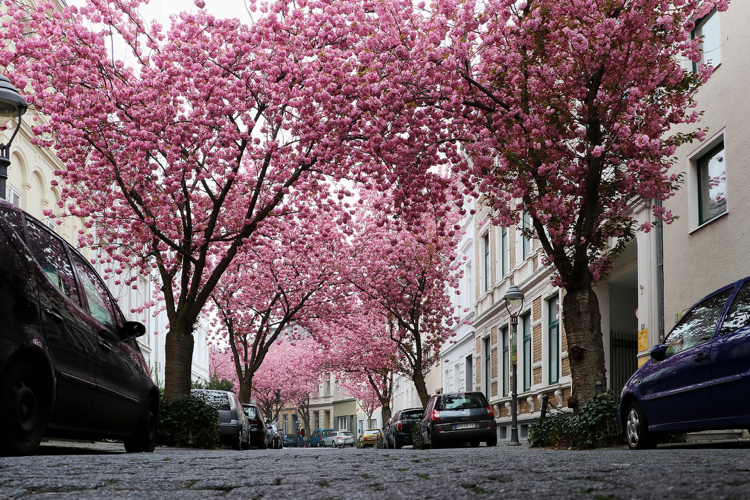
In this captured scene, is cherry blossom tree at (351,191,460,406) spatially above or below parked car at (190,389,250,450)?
above

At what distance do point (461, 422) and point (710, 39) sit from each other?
34.3 feet

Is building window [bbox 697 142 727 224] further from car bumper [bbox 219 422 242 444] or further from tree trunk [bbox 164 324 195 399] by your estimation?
car bumper [bbox 219 422 242 444]

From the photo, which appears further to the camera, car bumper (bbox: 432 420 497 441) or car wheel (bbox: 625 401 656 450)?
car bumper (bbox: 432 420 497 441)

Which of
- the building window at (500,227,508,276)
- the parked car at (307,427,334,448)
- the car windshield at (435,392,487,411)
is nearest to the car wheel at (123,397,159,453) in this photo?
the car windshield at (435,392,487,411)

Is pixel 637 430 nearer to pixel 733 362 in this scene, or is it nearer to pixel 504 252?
pixel 733 362

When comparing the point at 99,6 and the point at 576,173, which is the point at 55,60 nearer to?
the point at 99,6

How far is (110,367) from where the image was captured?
27.9 feet

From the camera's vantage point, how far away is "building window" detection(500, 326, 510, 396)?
1222 inches

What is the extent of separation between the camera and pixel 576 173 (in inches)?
566

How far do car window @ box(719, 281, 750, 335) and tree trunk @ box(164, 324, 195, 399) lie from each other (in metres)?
12.4

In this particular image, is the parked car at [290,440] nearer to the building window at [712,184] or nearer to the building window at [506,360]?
the building window at [506,360]

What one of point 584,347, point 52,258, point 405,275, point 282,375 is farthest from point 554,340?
point 282,375

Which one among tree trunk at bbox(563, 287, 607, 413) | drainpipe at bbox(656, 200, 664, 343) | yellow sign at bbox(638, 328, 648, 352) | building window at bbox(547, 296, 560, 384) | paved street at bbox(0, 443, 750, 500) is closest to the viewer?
paved street at bbox(0, 443, 750, 500)

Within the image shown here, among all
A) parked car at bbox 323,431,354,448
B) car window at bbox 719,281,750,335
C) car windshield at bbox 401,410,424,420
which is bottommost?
parked car at bbox 323,431,354,448
